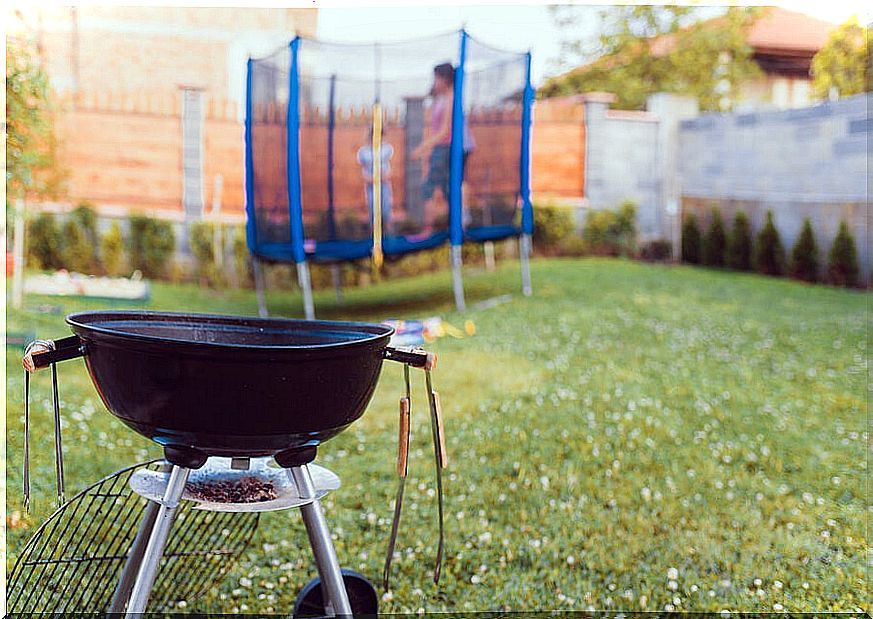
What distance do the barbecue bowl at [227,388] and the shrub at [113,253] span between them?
161 inches

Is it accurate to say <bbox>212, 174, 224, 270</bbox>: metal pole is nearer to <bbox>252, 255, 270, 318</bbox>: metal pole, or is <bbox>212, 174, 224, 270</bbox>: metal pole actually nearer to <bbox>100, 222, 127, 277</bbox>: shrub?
<bbox>252, 255, 270, 318</bbox>: metal pole

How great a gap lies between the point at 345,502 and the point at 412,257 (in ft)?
9.60

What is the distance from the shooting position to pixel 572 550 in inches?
100.0

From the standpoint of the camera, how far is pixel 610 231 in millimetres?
6434

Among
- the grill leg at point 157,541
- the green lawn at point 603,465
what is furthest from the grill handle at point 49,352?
the green lawn at point 603,465

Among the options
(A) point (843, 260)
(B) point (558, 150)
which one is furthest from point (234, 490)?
(B) point (558, 150)

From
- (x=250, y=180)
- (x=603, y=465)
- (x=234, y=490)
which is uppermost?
(x=250, y=180)

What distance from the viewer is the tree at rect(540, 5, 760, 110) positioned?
778cm

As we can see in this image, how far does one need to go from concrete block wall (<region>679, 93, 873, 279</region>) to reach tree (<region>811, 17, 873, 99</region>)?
141 mm

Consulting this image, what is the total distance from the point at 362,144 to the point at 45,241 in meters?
1.80

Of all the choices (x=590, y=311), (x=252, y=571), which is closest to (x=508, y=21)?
(x=590, y=311)

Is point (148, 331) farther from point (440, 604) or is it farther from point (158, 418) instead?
point (440, 604)

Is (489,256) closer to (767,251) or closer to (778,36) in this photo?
(767,251)

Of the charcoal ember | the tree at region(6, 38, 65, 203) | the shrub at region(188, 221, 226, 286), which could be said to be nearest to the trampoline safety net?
the shrub at region(188, 221, 226, 286)
